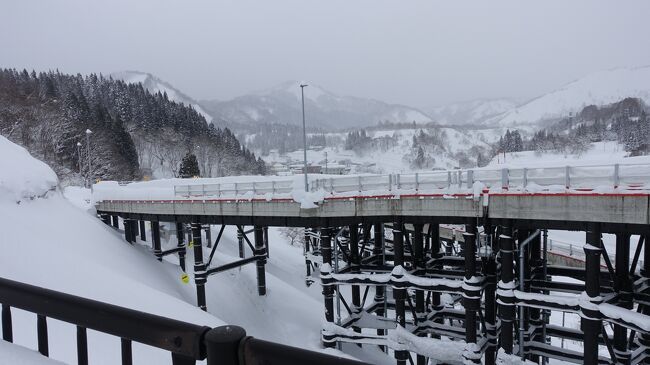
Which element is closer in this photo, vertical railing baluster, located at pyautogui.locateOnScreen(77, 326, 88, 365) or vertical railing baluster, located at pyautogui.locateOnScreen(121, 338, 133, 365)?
vertical railing baluster, located at pyautogui.locateOnScreen(121, 338, 133, 365)

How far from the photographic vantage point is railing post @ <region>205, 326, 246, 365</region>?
2.29 meters

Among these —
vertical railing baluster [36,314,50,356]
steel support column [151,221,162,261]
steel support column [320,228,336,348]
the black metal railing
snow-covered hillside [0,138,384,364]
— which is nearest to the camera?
the black metal railing

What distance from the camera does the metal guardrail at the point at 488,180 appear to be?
1318 cm

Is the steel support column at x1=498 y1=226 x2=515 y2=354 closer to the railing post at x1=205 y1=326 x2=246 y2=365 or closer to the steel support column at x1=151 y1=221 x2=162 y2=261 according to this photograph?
the railing post at x1=205 y1=326 x2=246 y2=365

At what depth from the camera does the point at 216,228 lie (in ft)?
168

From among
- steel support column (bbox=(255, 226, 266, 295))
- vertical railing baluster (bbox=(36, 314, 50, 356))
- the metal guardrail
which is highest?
the metal guardrail

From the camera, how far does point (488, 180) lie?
625 inches

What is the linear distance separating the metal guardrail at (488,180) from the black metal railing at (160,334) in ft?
45.7

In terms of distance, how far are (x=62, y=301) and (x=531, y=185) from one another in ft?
48.2

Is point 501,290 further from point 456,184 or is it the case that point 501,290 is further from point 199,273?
point 199,273

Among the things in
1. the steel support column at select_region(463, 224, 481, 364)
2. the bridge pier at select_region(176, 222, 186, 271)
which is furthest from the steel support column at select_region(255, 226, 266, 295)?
the steel support column at select_region(463, 224, 481, 364)

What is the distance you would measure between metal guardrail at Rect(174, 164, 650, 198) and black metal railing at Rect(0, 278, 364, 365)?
13933mm

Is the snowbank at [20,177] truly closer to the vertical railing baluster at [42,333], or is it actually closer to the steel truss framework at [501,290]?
the steel truss framework at [501,290]

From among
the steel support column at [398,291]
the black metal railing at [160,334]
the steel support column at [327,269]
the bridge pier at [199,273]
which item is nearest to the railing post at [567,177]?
the steel support column at [398,291]
